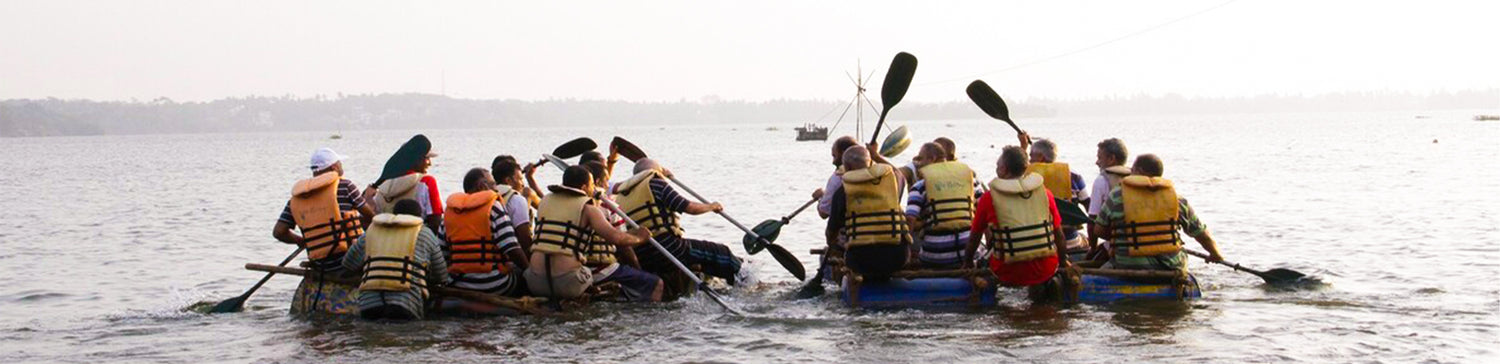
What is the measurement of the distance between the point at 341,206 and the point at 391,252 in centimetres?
104

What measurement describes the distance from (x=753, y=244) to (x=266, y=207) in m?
23.7

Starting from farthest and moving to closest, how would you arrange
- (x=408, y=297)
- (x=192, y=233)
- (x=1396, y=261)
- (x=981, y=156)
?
1. (x=981, y=156)
2. (x=192, y=233)
3. (x=1396, y=261)
4. (x=408, y=297)

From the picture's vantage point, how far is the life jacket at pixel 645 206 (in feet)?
42.1

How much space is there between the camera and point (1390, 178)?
3884 cm

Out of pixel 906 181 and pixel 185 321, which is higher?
pixel 906 181

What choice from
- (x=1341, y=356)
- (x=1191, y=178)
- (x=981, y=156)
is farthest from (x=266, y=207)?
(x=981, y=156)

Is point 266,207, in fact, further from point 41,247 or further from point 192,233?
point 41,247

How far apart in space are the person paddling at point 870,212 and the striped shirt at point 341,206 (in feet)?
11.5

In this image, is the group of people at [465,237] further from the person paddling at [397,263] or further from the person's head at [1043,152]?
the person's head at [1043,152]

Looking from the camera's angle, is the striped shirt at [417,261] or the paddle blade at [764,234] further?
the paddle blade at [764,234]

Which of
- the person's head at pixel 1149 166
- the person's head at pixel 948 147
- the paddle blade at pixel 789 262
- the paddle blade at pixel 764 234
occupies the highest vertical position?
the person's head at pixel 948 147

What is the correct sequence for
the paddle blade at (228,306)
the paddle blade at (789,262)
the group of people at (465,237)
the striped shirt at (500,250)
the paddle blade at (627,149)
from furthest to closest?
1. the paddle blade at (627,149)
2. the paddle blade at (789,262)
3. the paddle blade at (228,306)
4. the striped shirt at (500,250)
5. the group of people at (465,237)

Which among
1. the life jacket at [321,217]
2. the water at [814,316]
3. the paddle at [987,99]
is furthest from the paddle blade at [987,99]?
the life jacket at [321,217]

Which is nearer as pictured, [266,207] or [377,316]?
[377,316]
